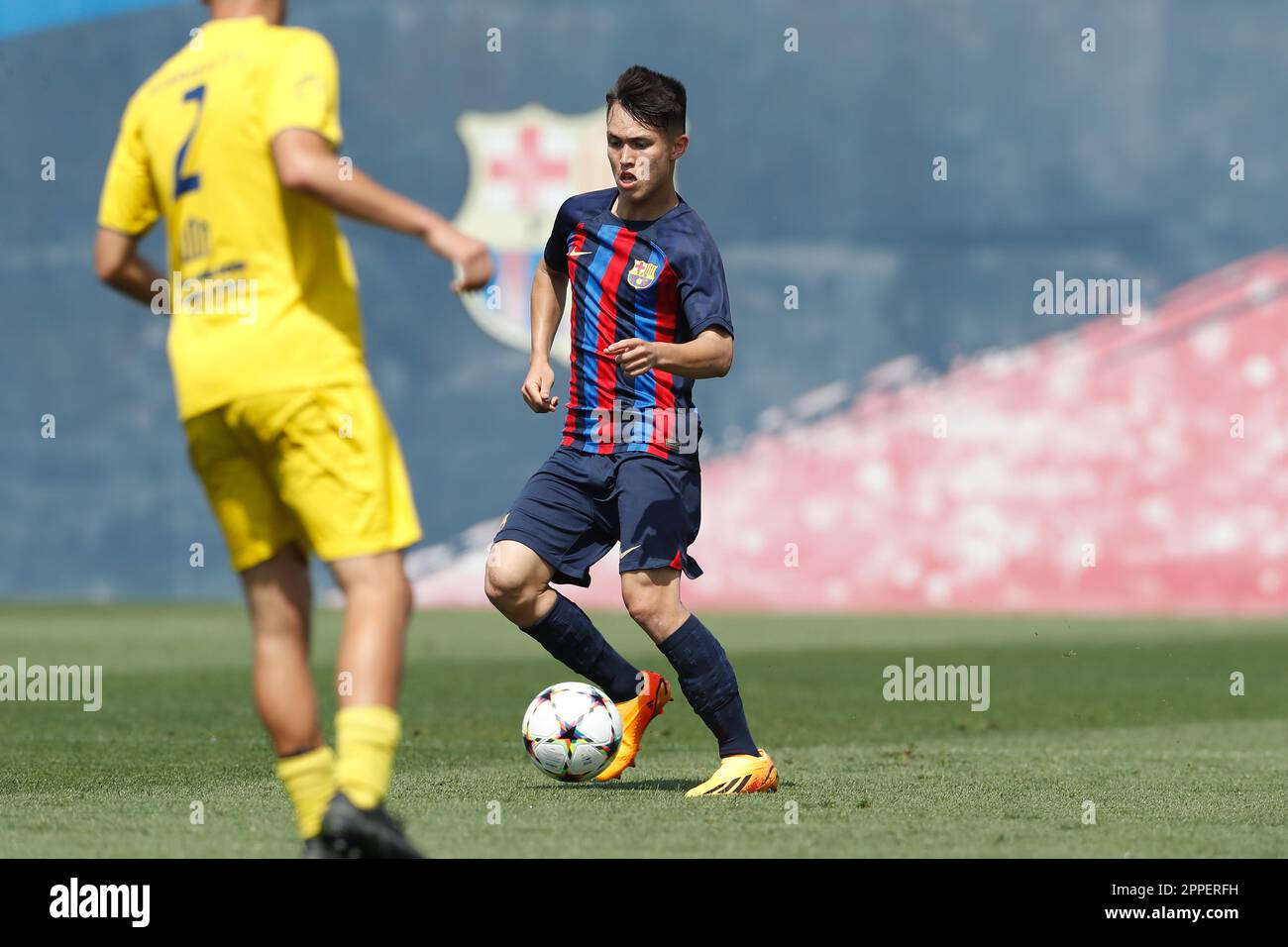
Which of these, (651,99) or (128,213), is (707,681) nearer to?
(651,99)

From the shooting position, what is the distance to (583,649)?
5.86 m

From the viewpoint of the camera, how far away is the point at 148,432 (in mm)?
18172

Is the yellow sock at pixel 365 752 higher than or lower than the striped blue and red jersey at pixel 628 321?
lower

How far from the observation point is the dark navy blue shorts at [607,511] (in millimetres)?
5598

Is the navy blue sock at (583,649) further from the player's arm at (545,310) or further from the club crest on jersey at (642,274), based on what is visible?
the club crest on jersey at (642,274)

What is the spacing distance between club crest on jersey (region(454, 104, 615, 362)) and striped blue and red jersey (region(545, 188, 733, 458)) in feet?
35.7

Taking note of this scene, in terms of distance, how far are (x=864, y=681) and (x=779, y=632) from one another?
414 centimetres

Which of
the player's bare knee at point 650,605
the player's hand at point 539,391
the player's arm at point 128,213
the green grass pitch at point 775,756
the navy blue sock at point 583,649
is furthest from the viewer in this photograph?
the navy blue sock at point 583,649

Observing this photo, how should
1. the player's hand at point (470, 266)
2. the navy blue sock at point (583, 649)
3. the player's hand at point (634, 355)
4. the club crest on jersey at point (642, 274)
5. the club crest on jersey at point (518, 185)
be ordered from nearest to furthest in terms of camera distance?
the player's hand at point (470, 266), the player's hand at point (634, 355), the club crest on jersey at point (642, 274), the navy blue sock at point (583, 649), the club crest on jersey at point (518, 185)

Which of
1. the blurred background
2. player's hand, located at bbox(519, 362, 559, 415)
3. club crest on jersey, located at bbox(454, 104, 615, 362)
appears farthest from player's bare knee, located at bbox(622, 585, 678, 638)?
the blurred background

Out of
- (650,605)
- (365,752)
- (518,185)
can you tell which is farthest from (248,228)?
(518,185)

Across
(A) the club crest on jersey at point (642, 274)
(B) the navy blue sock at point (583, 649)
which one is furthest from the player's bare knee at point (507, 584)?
(A) the club crest on jersey at point (642, 274)

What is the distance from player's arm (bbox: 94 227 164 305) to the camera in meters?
4.12
